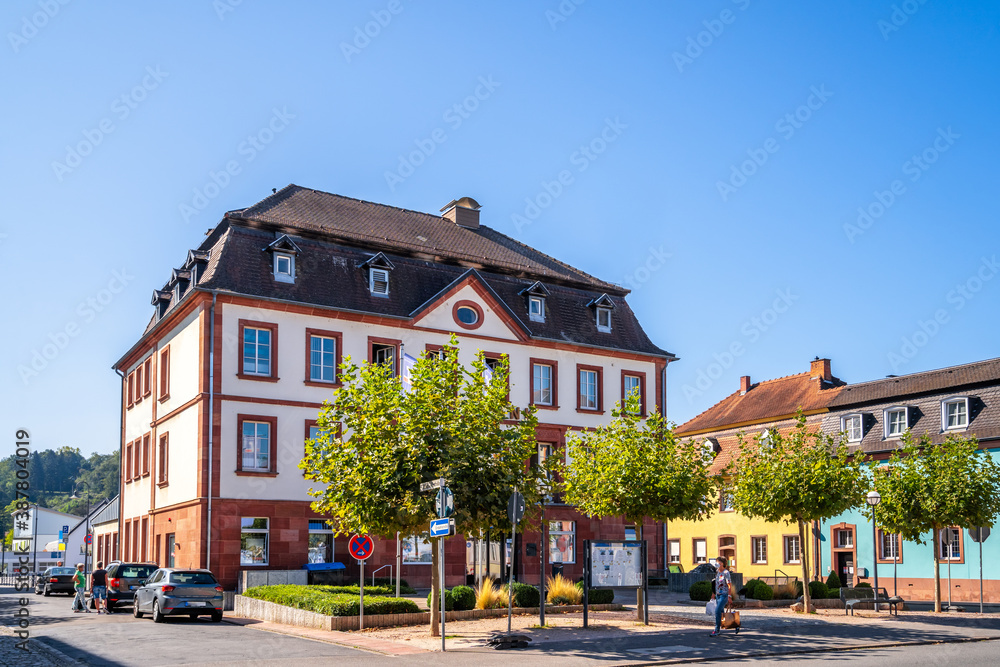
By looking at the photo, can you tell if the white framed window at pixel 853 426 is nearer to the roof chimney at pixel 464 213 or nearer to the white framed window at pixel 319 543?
the roof chimney at pixel 464 213

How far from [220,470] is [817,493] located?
18.5 m

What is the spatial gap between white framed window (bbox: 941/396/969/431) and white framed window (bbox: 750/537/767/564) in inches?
479

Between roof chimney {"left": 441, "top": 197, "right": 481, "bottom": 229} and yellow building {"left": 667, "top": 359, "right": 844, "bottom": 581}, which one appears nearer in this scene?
roof chimney {"left": 441, "top": 197, "right": 481, "bottom": 229}

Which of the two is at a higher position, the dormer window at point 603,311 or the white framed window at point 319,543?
the dormer window at point 603,311

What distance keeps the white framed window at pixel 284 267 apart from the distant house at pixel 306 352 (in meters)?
0.05

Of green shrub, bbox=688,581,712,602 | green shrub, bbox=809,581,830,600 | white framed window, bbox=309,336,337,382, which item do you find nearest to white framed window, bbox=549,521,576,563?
green shrub, bbox=688,581,712,602

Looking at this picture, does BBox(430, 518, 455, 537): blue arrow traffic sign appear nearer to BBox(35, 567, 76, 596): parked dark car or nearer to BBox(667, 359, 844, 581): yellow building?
BBox(667, 359, 844, 581): yellow building

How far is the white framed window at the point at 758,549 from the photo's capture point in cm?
5122

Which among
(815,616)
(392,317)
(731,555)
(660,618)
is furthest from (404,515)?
(731,555)

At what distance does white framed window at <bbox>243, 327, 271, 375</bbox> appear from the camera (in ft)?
112

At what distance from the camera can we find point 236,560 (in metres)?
32.6

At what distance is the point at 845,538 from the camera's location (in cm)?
4694

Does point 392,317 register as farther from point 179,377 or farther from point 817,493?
point 817,493

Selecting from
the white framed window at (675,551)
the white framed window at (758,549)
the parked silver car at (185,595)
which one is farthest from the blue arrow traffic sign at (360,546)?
the white framed window at (675,551)
